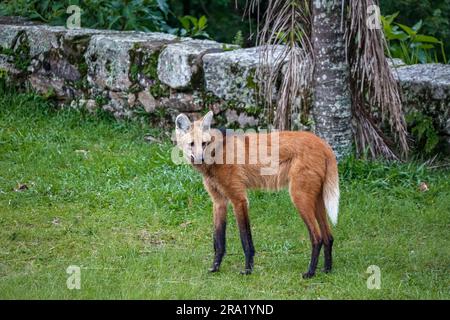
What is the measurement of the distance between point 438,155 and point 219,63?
220 cm

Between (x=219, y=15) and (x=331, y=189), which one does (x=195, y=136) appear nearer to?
(x=331, y=189)

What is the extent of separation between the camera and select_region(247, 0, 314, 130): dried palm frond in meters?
6.38

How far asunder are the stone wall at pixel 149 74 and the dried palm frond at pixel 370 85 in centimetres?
39

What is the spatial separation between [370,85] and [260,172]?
187 centimetres

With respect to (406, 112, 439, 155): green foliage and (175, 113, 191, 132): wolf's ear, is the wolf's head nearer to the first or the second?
(175, 113, 191, 132): wolf's ear

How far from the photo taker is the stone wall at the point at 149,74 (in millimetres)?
6828

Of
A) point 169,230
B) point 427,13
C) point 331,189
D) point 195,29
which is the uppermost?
point 427,13

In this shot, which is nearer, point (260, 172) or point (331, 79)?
point (260, 172)

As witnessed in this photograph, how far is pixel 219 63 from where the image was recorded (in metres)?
7.22

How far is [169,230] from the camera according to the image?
18.7ft

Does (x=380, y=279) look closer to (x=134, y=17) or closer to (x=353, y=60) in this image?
(x=353, y=60)

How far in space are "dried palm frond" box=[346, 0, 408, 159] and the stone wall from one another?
0.39m

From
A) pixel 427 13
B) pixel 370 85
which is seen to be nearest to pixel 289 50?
pixel 370 85

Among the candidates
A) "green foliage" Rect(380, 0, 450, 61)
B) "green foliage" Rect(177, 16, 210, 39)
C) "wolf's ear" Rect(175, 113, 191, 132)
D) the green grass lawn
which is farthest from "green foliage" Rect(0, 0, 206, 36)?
"wolf's ear" Rect(175, 113, 191, 132)
